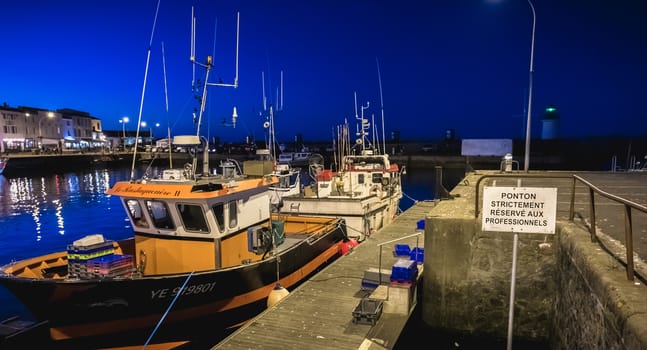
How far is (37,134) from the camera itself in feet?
277

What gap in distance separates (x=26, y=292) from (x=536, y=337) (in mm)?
8790

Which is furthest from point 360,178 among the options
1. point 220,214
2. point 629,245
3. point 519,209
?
point 629,245

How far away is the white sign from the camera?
14.9 ft

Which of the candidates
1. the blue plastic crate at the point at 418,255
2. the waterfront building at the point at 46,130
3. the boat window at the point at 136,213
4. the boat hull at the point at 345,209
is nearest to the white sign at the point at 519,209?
the blue plastic crate at the point at 418,255

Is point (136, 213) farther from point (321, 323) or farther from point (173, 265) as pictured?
point (321, 323)

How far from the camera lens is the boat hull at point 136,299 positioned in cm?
674

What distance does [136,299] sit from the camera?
709cm

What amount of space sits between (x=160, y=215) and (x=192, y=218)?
2.55 feet

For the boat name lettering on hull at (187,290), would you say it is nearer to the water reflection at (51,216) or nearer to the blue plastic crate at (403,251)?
the blue plastic crate at (403,251)

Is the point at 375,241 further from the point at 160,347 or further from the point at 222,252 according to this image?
the point at 160,347

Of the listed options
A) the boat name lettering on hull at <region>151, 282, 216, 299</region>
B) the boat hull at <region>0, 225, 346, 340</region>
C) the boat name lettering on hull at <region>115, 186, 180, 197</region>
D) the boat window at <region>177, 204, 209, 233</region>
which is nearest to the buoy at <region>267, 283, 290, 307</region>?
the boat hull at <region>0, 225, 346, 340</region>

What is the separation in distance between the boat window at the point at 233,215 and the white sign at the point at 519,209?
18.8 feet

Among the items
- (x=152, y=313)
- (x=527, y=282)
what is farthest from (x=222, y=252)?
(x=527, y=282)

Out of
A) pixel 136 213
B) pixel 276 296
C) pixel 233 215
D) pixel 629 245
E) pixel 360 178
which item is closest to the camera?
pixel 629 245
